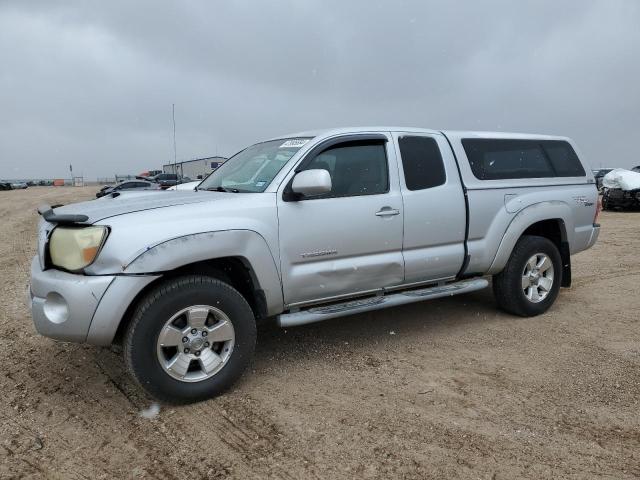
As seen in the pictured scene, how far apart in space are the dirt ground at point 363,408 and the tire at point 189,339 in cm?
17

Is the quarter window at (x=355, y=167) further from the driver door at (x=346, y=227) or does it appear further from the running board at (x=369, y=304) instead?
the running board at (x=369, y=304)

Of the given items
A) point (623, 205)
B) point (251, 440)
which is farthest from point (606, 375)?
point (623, 205)

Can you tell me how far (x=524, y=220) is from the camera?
4.78 m

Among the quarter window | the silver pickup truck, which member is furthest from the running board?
the quarter window

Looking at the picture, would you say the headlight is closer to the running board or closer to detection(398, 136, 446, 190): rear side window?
the running board

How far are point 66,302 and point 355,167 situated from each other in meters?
2.26

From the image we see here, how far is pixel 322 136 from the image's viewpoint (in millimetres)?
3900

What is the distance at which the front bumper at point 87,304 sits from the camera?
114 inches

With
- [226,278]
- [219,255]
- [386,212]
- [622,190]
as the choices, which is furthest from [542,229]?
[622,190]

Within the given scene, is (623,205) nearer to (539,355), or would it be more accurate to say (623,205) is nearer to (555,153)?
(555,153)

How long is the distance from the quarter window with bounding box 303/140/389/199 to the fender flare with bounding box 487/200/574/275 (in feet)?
4.78

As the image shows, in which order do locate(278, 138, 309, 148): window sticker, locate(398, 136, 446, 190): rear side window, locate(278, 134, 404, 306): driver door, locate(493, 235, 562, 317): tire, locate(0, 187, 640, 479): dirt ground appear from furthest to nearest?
1. locate(493, 235, 562, 317): tire
2. locate(398, 136, 446, 190): rear side window
3. locate(278, 138, 309, 148): window sticker
4. locate(278, 134, 404, 306): driver door
5. locate(0, 187, 640, 479): dirt ground

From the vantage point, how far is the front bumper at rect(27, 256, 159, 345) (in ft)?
9.51

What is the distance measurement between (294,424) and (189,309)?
0.95 m
